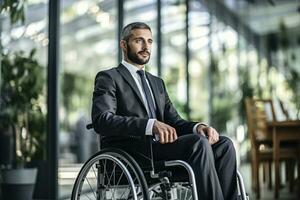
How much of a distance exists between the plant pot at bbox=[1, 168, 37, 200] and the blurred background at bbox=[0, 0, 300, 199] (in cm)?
23

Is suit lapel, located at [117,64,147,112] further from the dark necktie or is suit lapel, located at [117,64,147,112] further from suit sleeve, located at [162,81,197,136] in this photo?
suit sleeve, located at [162,81,197,136]

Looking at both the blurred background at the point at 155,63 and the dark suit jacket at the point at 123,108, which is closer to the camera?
the dark suit jacket at the point at 123,108

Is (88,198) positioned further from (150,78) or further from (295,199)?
(295,199)

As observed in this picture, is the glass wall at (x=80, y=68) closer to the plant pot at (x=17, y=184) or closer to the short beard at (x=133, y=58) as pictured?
the plant pot at (x=17, y=184)

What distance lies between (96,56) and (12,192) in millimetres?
6528

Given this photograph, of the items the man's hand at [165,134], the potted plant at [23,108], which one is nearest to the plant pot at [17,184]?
the potted plant at [23,108]

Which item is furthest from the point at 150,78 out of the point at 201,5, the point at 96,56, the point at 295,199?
the point at 96,56

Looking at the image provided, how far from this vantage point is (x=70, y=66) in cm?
1101

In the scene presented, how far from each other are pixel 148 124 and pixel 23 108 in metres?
2.41

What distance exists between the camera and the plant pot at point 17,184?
447 centimetres

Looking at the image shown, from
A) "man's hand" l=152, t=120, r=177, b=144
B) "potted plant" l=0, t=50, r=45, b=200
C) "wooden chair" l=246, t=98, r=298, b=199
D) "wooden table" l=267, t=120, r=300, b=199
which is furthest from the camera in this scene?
"wooden chair" l=246, t=98, r=298, b=199

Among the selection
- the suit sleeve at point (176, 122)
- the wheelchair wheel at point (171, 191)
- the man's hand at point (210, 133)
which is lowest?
the wheelchair wheel at point (171, 191)

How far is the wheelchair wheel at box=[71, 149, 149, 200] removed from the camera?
8.67 ft

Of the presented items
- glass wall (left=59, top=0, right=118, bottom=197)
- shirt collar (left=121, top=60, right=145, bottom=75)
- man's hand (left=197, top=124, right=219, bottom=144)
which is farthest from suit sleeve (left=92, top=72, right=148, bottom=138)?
A: glass wall (left=59, top=0, right=118, bottom=197)
